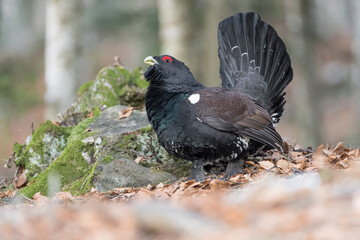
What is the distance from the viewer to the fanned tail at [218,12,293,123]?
7.38 metres

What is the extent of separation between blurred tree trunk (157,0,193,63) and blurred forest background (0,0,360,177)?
1.0 inches

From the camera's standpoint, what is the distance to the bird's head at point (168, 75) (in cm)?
639

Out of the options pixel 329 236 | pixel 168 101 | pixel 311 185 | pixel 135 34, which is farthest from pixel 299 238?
pixel 135 34

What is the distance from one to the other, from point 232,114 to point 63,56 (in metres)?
7.39

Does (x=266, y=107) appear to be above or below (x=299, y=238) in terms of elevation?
below

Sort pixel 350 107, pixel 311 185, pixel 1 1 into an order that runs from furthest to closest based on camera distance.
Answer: pixel 1 1, pixel 350 107, pixel 311 185

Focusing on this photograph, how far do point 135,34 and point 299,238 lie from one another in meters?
19.5

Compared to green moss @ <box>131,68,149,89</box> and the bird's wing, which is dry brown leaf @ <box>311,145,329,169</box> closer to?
the bird's wing

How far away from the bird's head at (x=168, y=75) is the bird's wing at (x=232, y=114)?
0.28 metres

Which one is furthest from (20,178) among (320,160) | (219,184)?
(320,160)

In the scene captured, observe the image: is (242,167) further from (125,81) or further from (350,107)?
(350,107)

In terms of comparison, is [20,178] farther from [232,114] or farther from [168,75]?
[232,114]

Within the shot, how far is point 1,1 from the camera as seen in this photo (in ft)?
94.7

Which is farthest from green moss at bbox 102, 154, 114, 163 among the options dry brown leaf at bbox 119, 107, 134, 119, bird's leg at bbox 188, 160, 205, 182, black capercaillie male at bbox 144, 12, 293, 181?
bird's leg at bbox 188, 160, 205, 182
